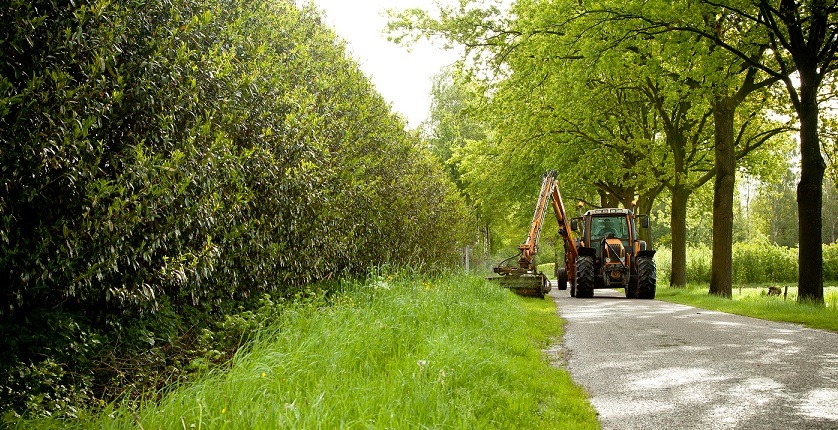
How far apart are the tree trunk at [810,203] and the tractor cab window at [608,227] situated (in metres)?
7.90

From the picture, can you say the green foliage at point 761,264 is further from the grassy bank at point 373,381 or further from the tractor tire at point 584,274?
the grassy bank at point 373,381

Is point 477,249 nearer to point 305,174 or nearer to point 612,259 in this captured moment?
point 612,259

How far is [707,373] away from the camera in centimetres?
682

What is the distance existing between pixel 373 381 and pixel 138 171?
7.50 feet

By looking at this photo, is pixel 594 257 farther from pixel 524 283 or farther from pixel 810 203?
pixel 810 203

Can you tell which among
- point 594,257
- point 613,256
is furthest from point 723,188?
point 594,257

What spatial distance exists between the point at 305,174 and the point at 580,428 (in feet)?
13.3

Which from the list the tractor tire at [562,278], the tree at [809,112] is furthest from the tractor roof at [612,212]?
the tree at [809,112]

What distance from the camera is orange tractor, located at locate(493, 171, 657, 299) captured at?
1907 centimetres

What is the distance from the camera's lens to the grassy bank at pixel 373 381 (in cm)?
409

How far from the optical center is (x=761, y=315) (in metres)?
12.8

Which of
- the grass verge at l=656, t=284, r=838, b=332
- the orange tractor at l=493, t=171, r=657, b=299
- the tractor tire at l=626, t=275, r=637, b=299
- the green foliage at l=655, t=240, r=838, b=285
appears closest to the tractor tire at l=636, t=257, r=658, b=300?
the orange tractor at l=493, t=171, r=657, b=299

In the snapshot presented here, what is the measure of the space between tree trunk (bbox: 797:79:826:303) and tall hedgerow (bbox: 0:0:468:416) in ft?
36.0

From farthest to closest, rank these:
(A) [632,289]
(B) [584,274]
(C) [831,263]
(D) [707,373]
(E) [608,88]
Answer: (C) [831,263]
(E) [608,88]
(A) [632,289]
(B) [584,274]
(D) [707,373]
